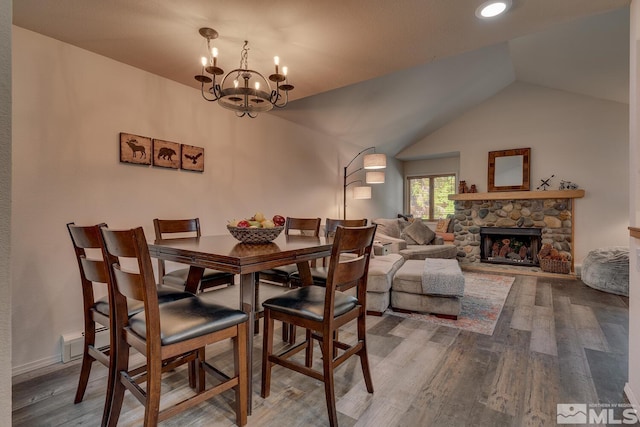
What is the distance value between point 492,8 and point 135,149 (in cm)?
269

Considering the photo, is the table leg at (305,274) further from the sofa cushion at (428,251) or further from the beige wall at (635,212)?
the sofa cushion at (428,251)

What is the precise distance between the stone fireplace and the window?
1.56 metres

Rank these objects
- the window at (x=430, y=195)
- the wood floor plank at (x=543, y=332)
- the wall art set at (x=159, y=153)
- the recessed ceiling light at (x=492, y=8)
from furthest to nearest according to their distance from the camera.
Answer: the window at (x=430, y=195)
the wall art set at (x=159, y=153)
the wood floor plank at (x=543, y=332)
the recessed ceiling light at (x=492, y=8)

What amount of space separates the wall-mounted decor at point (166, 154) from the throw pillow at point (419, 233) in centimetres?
437

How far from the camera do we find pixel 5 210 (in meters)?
0.71

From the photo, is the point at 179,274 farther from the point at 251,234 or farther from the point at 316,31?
the point at 316,31

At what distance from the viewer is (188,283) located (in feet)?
6.70

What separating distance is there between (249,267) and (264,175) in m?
2.49

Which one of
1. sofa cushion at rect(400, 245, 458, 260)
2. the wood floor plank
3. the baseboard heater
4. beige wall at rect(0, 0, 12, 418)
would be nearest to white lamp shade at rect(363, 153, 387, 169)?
sofa cushion at rect(400, 245, 458, 260)

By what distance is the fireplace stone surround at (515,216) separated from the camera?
5133 millimetres

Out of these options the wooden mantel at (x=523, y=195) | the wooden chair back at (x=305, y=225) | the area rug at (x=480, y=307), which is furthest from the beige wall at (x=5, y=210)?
the wooden mantel at (x=523, y=195)

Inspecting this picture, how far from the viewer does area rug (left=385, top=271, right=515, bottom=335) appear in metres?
2.82

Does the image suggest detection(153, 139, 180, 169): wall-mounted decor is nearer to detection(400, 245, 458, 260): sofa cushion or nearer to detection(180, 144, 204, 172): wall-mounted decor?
detection(180, 144, 204, 172): wall-mounted decor

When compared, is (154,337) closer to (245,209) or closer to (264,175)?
(245,209)
